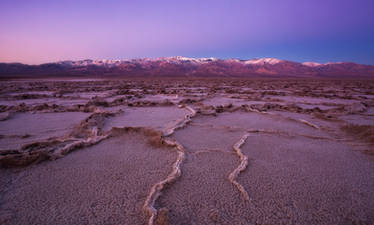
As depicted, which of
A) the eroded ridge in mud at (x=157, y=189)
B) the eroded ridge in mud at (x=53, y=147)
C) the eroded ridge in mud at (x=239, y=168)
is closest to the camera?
the eroded ridge in mud at (x=157, y=189)

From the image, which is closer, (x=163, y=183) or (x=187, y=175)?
(x=163, y=183)

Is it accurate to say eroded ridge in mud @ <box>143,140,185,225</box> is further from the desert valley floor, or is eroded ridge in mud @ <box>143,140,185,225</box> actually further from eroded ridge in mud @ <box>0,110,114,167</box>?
eroded ridge in mud @ <box>0,110,114,167</box>

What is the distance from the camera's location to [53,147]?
9.70 ft

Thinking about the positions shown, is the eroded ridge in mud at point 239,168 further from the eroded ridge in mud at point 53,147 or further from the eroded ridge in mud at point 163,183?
the eroded ridge in mud at point 53,147

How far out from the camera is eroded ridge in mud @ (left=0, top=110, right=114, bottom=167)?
2483mm

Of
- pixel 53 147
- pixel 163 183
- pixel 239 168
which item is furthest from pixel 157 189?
pixel 53 147

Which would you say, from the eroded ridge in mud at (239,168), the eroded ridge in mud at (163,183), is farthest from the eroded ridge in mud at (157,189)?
the eroded ridge in mud at (239,168)

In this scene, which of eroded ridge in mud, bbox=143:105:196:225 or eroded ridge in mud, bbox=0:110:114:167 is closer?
eroded ridge in mud, bbox=143:105:196:225

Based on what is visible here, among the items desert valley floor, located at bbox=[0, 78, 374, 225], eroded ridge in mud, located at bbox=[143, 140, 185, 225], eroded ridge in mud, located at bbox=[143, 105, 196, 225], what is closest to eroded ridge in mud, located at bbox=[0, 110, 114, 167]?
desert valley floor, located at bbox=[0, 78, 374, 225]

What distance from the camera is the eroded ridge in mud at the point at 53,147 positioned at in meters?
2.48

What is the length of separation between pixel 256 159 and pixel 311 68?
340ft

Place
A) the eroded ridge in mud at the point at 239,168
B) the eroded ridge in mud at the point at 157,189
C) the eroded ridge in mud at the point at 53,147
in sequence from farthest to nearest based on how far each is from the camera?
the eroded ridge in mud at the point at 53,147
the eroded ridge in mud at the point at 239,168
the eroded ridge in mud at the point at 157,189

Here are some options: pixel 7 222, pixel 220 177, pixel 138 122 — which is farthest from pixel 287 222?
pixel 138 122

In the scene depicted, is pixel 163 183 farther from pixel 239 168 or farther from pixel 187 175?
pixel 239 168
